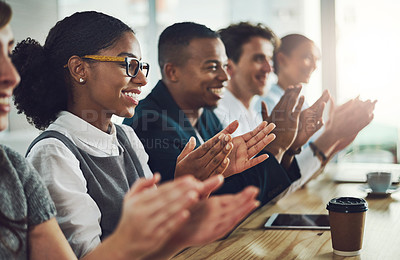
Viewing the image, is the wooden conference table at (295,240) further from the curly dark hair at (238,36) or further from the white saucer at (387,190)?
the curly dark hair at (238,36)

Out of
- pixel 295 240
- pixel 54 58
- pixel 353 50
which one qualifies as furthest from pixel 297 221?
Answer: pixel 353 50

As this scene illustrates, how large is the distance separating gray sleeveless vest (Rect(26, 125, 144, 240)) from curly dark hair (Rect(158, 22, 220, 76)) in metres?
0.76

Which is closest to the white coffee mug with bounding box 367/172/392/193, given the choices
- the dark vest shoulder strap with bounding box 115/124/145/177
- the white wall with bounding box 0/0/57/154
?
the dark vest shoulder strap with bounding box 115/124/145/177

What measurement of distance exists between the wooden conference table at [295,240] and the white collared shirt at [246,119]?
0.26 m

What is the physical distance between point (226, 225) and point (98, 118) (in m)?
0.63

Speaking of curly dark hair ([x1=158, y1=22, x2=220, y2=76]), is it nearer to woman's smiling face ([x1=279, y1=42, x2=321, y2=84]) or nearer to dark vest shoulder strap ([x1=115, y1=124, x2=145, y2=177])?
dark vest shoulder strap ([x1=115, y1=124, x2=145, y2=177])

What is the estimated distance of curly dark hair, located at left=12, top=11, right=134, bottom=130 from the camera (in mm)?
1125

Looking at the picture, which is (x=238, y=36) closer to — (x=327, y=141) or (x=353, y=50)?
(x=327, y=141)

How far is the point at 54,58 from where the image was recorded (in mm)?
1151

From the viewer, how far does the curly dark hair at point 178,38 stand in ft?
6.13

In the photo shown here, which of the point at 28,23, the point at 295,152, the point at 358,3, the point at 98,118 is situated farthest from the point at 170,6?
the point at 98,118

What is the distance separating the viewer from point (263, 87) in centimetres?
262

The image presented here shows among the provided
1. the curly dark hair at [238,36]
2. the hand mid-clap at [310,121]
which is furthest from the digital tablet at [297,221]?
the curly dark hair at [238,36]

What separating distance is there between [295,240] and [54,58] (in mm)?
791
